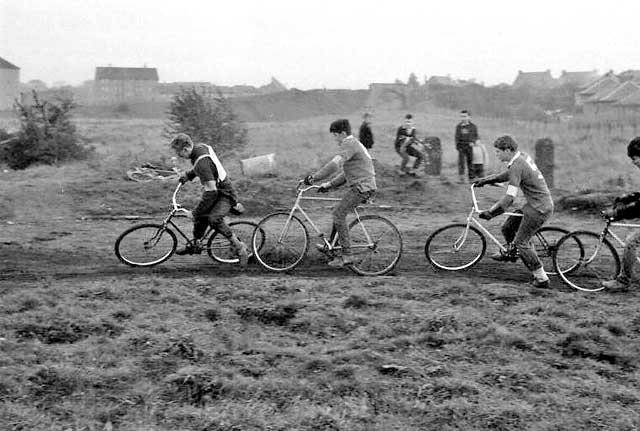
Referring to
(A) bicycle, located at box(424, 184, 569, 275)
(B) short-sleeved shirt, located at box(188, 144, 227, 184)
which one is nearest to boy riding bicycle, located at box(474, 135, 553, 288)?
(A) bicycle, located at box(424, 184, 569, 275)

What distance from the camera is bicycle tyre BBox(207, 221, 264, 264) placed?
9.91 metres

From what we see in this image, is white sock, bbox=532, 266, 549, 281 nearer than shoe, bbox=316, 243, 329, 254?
Yes

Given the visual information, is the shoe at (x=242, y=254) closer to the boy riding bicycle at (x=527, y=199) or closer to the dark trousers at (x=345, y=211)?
the dark trousers at (x=345, y=211)

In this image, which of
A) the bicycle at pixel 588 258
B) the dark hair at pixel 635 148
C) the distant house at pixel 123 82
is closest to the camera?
the dark hair at pixel 635 148

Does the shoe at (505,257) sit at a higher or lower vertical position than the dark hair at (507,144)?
lower

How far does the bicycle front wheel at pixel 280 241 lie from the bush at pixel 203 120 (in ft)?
44.1

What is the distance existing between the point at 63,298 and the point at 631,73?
99776 millimetres

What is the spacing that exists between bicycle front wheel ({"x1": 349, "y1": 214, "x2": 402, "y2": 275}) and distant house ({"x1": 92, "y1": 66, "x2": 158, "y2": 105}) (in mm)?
104535

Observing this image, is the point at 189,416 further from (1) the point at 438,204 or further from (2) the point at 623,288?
(1) the point at 438,204

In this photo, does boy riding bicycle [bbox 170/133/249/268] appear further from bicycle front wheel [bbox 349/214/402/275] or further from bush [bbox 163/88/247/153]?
bush [bbox 163/88/247/153]

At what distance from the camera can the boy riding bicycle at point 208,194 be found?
9242 mm

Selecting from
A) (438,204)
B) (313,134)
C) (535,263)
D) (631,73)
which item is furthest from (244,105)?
(535,263)

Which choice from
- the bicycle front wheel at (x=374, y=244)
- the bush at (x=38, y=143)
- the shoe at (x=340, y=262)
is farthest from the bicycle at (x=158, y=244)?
the bush at (x=38, y=143)

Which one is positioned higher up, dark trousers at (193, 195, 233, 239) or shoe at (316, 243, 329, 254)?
dark trousers at (193, 195, 233, 239)
